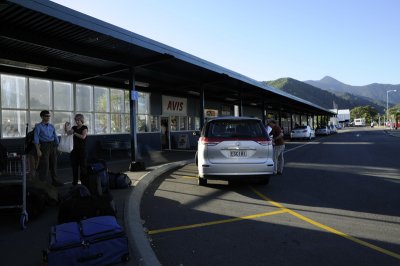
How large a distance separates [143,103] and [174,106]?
3.33 meters

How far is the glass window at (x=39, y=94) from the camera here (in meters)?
14.5

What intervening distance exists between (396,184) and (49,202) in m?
8.32

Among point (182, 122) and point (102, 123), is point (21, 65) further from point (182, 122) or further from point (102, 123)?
point (182, 122)

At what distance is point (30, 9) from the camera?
25.5ft

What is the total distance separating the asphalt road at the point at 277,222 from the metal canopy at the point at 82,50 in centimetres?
450

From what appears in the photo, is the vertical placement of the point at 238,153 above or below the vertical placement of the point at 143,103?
below

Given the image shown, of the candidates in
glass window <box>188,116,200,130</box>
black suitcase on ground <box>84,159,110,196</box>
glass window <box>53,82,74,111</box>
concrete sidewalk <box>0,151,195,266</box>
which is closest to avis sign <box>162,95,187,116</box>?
glass window <box>188,116,200,130</box>

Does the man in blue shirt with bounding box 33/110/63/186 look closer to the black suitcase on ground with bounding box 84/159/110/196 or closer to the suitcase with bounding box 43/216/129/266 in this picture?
the black suitcase on ground with bounding box 84/159/110/196

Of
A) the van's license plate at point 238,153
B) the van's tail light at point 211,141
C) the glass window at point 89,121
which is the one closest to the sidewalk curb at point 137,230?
the van's tail light at point 211,141

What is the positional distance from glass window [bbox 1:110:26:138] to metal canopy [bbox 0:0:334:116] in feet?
5.14

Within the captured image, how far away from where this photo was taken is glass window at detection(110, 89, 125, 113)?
19062mm

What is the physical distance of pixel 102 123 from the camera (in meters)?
18.2

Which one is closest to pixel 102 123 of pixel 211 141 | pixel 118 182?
pixel 118 182

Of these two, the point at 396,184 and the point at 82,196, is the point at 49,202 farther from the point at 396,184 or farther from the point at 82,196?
the point at 396,184
